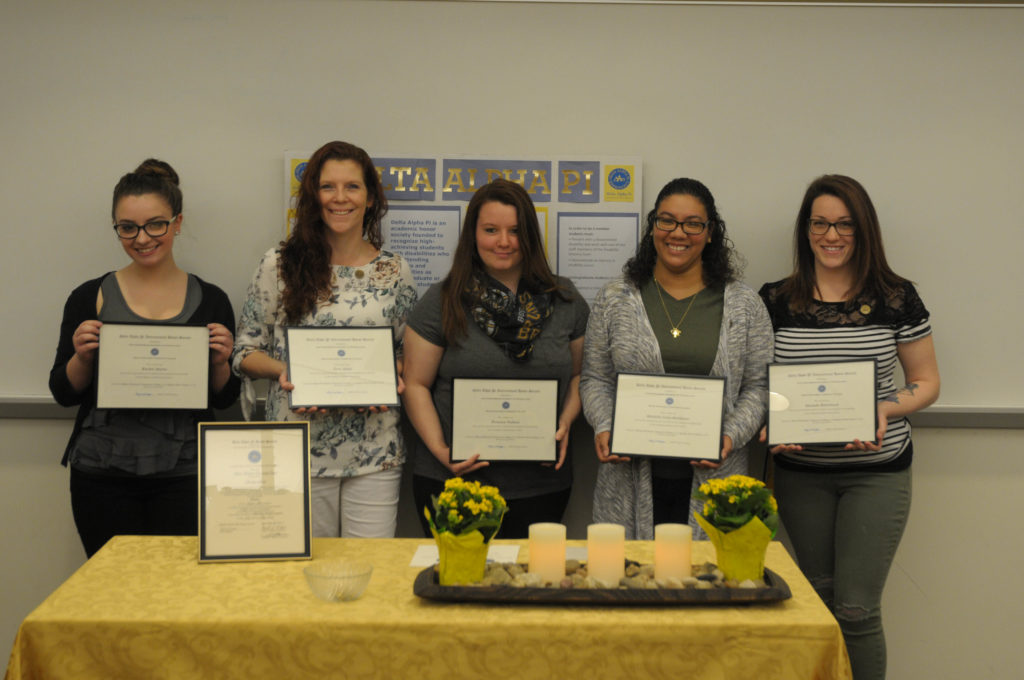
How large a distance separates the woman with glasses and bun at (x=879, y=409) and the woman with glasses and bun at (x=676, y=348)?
7.1 inches

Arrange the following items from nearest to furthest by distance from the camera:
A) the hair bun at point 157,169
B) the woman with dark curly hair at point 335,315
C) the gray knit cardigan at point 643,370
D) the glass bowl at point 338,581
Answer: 1. the glass bowl at point 338,581
2. the gray knit cardigan at point 643,370
3. the woman with dark curly hair at point 335,315
4. the hair bun at point 157,169

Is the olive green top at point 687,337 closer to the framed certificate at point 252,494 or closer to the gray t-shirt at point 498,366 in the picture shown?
the gray t-shirt at point 498,366

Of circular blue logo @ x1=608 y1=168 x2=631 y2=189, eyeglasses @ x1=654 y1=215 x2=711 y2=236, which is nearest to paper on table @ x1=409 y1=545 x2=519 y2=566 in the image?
eyeglasses @ x1=654 y1=215 x2=711 y2=236

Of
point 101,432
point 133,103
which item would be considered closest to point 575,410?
point 101,432

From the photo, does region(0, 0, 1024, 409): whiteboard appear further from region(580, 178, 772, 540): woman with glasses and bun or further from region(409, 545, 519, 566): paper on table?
region(409, 545, 519, 566): paper on table

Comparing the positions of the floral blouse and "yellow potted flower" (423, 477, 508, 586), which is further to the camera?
the floral blouse

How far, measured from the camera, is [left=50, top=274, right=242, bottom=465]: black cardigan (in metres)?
3.01

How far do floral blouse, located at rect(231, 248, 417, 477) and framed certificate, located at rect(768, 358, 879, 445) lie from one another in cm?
127

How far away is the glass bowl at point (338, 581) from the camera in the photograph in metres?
2.01

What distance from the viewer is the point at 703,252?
10.1 feet

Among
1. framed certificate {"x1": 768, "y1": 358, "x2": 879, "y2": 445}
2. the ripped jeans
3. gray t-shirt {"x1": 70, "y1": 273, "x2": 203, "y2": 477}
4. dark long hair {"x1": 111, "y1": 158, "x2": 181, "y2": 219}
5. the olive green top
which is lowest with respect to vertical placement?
the ripped jeans

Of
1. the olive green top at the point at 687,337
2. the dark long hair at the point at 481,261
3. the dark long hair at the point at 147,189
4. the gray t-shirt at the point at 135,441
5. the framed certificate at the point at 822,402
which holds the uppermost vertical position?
the dark long hair at the point at 147,189

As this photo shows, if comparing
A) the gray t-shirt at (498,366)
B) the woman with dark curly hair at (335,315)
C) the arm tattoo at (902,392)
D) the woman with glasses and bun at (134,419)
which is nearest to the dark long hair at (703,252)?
the gray t-shirt at (498,366)

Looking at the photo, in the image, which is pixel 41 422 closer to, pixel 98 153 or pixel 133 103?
pixel 98 153
